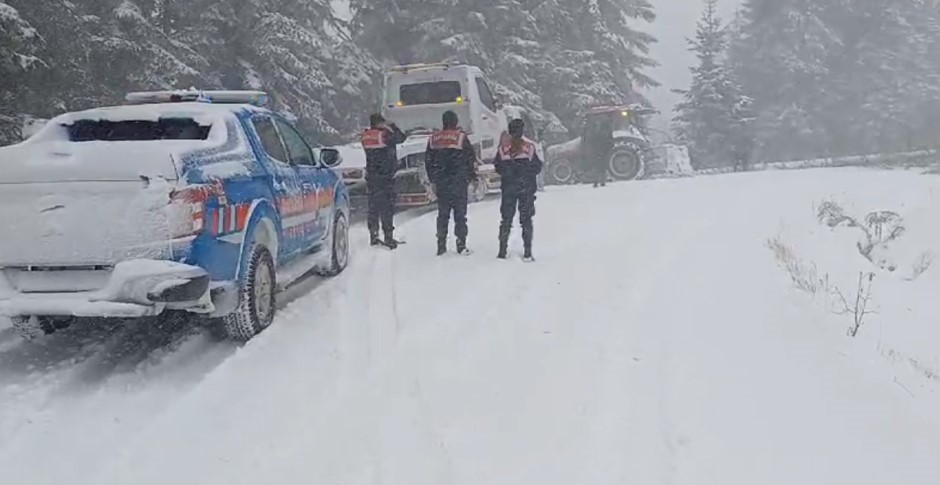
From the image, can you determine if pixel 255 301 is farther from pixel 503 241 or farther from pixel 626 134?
pixel 626 134

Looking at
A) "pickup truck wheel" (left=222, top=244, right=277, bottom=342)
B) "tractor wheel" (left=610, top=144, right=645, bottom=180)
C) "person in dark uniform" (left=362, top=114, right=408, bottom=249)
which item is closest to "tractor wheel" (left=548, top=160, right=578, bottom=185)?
"tractor wheel" (left=610, top=144, right=645, bottom=180)

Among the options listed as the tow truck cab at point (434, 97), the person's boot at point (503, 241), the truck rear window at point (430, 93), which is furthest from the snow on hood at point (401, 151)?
the person's boot at point (503, 241)

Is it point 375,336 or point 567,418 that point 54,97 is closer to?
point 375,336

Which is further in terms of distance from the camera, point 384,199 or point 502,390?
point 384,199

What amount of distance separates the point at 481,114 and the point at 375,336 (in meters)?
9.32

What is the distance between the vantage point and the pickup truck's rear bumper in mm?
4949

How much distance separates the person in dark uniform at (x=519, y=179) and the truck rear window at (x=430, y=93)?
5408 millimetres

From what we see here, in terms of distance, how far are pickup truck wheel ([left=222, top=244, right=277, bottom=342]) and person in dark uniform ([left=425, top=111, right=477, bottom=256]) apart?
11.1ft

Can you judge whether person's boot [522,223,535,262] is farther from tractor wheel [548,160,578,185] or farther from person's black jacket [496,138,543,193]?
tractor wheel [548,160,578,185]

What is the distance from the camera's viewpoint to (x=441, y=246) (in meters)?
9.60

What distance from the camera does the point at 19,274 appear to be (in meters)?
5.12

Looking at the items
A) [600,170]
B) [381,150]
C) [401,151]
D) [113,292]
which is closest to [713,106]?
[600,170]

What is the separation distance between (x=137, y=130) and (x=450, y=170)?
3.90 metres

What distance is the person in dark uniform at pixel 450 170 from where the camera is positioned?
940cm
